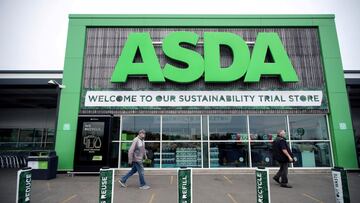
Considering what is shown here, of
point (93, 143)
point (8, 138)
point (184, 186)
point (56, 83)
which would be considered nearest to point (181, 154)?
point (93, 143)

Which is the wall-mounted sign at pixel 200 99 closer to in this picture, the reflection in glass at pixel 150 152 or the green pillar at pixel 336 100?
the green pillar at pixel 336 100

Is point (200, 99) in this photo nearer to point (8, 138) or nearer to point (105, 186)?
point (105, 186)

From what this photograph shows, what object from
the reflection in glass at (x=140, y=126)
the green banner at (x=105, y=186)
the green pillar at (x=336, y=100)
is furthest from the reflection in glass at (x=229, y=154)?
the green banner at (x=105, y=186)

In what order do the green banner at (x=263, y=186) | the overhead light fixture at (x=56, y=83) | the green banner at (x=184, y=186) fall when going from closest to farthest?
the green banner at (x=263, y=186) → the green banner at (x=184, y=186) → the overhead light fixture at (x=56, y=83)

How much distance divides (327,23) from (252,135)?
24.1ft

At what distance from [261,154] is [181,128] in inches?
160

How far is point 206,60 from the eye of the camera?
36.8 feet

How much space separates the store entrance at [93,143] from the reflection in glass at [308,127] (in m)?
8.77

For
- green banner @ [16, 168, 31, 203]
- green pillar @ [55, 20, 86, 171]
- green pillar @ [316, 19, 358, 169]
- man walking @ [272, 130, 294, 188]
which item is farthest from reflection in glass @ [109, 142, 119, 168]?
green pillar @ [316, 19, 358, 169]

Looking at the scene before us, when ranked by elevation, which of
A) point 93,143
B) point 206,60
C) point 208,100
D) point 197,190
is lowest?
point 197,190

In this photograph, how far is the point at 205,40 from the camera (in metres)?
11.5

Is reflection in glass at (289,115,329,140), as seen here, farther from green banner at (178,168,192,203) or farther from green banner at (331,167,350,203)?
green banner at (178,168,192,203)

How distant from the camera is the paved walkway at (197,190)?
6.28 m

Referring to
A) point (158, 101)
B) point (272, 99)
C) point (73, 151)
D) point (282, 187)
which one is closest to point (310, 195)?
point (282, 187)
